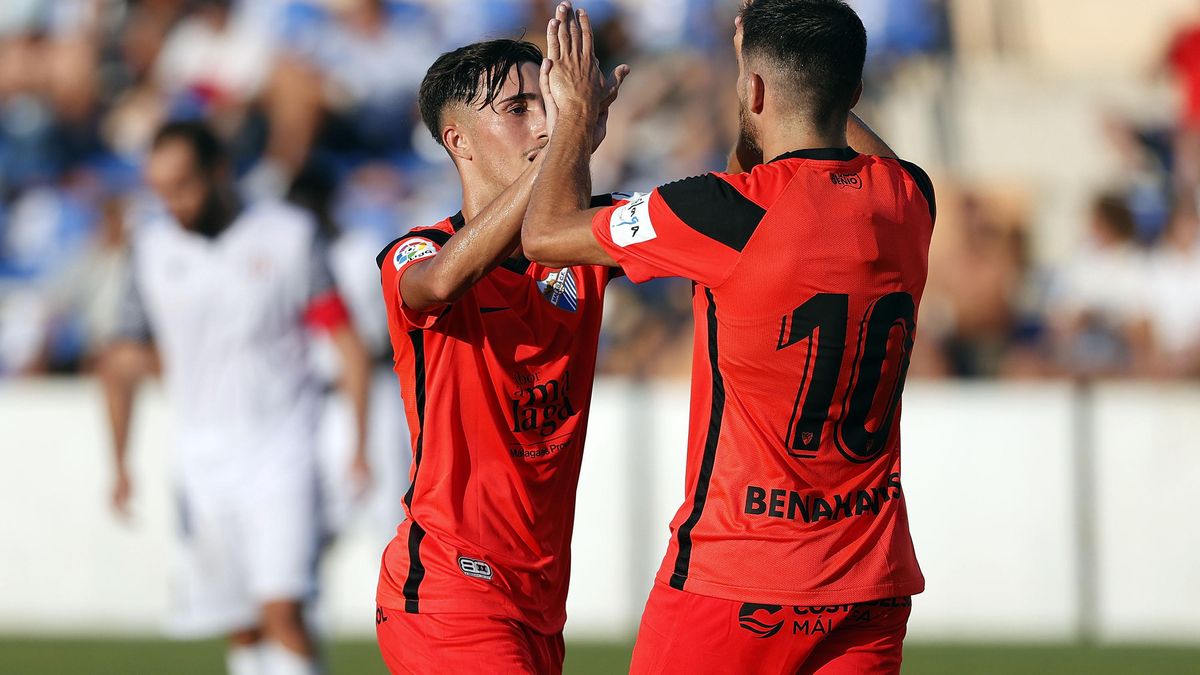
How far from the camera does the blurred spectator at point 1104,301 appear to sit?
1061cm

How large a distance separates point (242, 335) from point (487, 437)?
383 centimetres

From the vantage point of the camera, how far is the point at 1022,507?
9469 mm

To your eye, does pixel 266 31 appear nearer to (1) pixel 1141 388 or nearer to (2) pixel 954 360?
(2) pixel 954 360

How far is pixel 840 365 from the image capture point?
3.34 metres

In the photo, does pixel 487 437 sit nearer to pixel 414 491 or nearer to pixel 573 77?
pixel 414 491

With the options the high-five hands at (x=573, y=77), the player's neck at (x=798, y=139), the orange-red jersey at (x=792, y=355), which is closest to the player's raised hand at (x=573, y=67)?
the high-five hands at (x=573, y=77)

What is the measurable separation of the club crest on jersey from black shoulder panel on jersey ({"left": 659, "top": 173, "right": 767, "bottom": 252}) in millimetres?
810

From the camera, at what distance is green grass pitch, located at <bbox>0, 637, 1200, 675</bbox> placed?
8625mm

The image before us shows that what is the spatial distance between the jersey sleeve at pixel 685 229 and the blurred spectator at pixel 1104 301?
7775 millimetres

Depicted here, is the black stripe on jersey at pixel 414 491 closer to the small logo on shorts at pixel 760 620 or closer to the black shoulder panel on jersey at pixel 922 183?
the small logo on shorts at pixel 760 620

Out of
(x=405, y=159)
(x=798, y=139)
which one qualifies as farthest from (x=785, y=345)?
(x=405, y=159)

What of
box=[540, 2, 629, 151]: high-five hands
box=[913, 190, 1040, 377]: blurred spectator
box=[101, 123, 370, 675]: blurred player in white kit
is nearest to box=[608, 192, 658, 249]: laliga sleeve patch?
box=[540, 2, 629, 151]: high-five hands

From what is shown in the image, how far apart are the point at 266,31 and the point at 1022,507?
7.05 m

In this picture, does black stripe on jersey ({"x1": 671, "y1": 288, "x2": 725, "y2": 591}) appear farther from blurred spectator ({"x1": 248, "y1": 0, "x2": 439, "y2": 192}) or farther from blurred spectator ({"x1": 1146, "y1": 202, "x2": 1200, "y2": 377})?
blurred spectator ({"x1": 248, "y1": 0, "x2": 439, "y2": 192})
